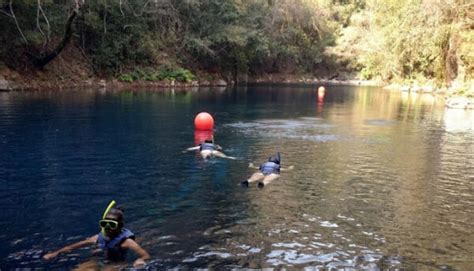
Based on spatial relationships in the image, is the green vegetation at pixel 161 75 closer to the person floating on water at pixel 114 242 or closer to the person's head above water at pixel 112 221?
the person floating on water at pixel 114 242

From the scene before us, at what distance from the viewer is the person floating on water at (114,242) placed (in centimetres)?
776

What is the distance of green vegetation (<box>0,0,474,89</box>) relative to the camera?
3981 centimetres

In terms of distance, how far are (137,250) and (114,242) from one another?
0.40 meters

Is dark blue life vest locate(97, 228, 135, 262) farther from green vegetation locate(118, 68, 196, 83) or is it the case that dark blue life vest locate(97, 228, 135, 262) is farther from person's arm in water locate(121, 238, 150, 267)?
green vegetation locate(118, 68, 196, 83)

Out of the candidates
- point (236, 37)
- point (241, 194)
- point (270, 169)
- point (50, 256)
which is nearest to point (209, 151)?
point (270, 169)

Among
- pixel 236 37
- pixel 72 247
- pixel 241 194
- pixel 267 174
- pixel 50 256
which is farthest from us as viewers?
pixel 236 37

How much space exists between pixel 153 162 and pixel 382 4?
60.2 m

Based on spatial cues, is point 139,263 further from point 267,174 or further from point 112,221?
point 267,174

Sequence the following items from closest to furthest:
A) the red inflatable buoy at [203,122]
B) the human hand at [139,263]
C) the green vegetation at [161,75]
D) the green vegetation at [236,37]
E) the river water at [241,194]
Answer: the human hand at [139,263]
the river water at [241,194]
the red inflatable buoy at [203,122]
the green vegetation at [236,37]
the green vegetation at [161,75]

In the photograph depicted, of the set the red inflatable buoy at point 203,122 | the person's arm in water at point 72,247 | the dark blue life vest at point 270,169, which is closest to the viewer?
the person's arm in water at point 72,247

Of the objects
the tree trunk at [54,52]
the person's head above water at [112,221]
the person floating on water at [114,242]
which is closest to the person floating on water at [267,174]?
the person floating on water at [114,242]

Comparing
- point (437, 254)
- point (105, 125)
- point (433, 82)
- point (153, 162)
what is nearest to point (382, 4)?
point (433, 82)

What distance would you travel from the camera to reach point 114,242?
313 inches

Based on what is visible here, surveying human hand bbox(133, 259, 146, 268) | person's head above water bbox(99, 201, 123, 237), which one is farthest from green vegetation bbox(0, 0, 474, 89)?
human hand bbox(133, 259, 146, 268)
